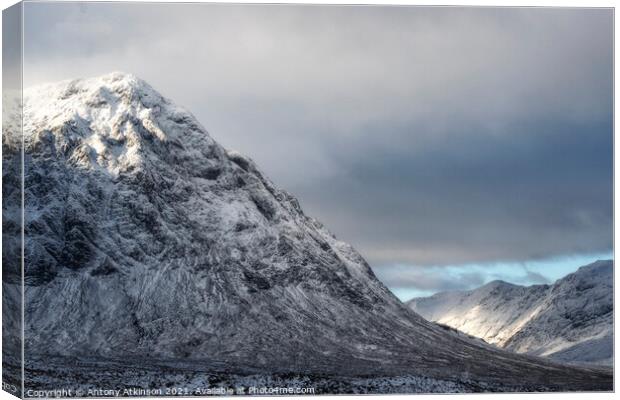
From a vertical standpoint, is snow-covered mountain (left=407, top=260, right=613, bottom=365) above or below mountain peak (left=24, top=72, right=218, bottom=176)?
below

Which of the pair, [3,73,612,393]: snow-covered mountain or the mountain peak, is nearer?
[3,73,612,393]: snow-covered mountain

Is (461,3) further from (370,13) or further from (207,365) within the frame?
(207,365)

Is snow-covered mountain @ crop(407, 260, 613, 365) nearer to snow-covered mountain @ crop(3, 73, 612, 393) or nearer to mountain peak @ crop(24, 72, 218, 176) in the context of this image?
snow-covered mountain @ crop(3, 73, 612, 393)

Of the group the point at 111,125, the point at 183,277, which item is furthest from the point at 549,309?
the point at 111,125

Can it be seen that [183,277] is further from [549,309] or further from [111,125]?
[549,309]

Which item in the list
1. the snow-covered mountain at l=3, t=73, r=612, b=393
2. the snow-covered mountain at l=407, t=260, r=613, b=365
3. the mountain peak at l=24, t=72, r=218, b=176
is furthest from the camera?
the snow-covered mountain at l=407, t=260, r=613, b=365

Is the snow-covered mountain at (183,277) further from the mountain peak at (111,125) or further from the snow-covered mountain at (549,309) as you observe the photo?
the snow-covered mountain at (549,309)

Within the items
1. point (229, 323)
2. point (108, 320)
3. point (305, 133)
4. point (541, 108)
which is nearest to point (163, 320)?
point (108, 320)

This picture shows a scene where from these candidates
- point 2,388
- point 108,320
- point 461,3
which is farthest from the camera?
point 108,320

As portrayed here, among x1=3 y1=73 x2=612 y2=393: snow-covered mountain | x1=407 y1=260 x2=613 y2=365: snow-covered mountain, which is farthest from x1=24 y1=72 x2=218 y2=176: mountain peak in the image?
x1=407 y1=260 x2=613 y2=365: snow-covered mountain
